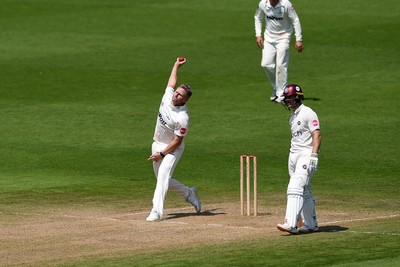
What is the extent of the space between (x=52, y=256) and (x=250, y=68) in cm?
1838

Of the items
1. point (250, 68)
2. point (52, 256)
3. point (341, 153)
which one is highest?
point (250, 68)

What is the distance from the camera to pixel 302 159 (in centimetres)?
1709

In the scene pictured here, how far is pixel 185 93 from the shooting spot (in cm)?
1831

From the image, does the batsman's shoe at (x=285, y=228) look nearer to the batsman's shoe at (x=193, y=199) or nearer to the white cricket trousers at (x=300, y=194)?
the white cricket trousers at (x=300, y=194)

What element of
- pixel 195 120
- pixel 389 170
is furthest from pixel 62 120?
pixel 389 170

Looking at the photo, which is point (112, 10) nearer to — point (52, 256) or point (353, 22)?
point (353, 22)

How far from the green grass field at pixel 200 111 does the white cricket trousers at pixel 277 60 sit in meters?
0.62

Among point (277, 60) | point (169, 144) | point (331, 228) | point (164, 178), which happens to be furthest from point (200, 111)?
point (331, 228)

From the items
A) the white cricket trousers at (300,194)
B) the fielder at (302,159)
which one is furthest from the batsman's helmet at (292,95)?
the white cricket trousers at (300,194)

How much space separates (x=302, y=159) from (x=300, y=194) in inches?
21.8

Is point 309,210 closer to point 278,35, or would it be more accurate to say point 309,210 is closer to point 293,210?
point 293,210

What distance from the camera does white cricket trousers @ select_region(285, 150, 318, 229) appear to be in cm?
1675

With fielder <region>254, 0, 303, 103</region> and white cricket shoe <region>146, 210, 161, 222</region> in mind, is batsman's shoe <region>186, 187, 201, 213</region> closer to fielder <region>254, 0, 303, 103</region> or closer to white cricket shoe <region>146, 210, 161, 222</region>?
white cricket shoe <region>146, 210, 161, 222</region>

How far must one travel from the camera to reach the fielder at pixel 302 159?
16.8 metres
